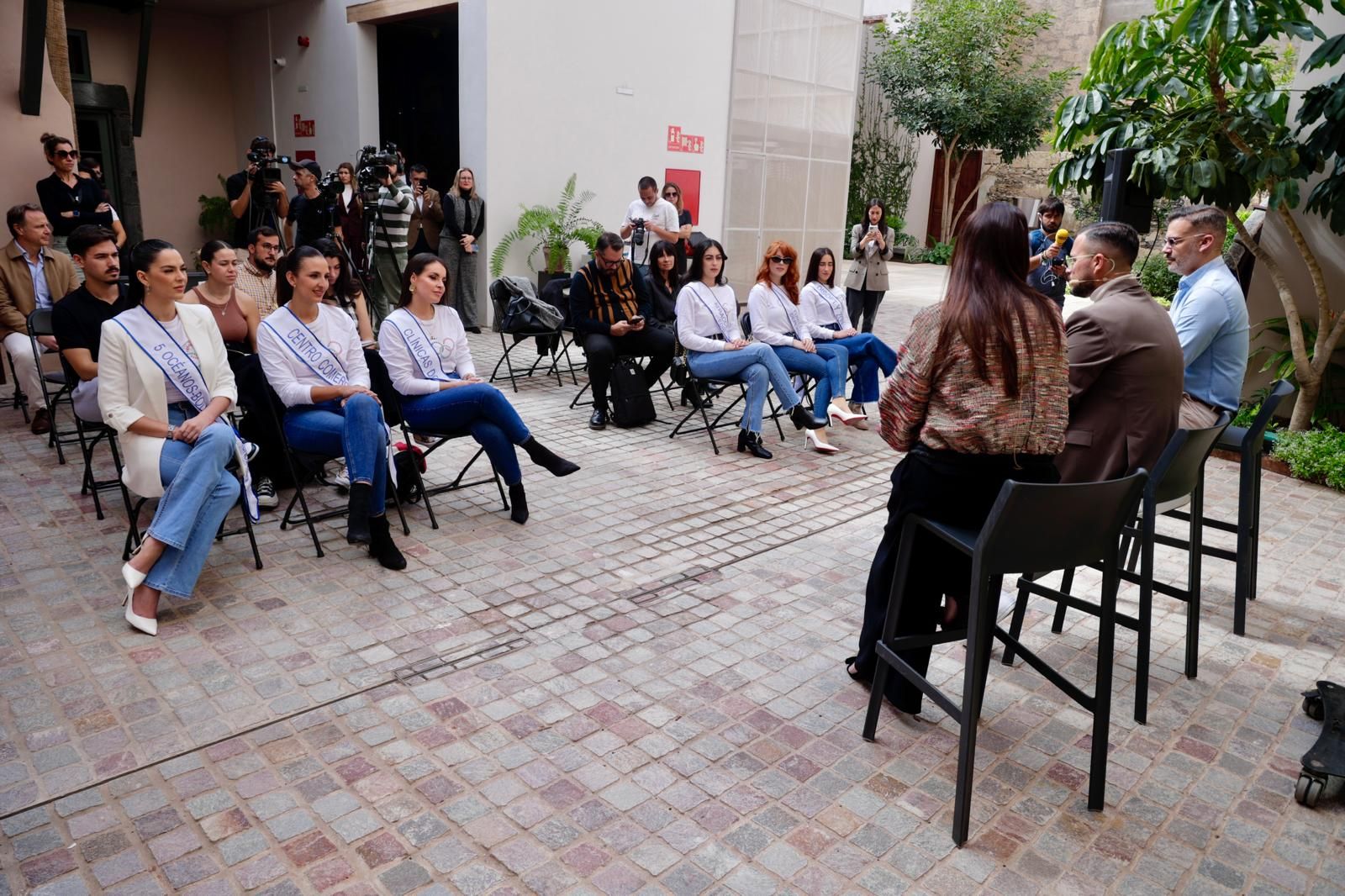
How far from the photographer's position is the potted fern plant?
36.7 ft

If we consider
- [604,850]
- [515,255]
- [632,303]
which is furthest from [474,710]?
[515,255]

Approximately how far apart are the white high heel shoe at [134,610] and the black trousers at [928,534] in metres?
2.83

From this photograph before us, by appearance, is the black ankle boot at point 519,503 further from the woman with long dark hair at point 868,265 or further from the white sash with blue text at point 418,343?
the woman with long dark hair at point 868,265

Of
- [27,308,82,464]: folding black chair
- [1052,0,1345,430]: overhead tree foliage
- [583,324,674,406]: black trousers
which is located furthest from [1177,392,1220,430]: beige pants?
[27,308,82,464]: folding black chair

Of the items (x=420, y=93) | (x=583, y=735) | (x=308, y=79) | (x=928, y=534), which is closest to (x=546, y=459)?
(x=583, y=735)

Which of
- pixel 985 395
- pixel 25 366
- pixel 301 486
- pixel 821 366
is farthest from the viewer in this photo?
pixel 821 366

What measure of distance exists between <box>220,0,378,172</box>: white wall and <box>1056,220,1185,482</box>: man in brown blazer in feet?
34.8

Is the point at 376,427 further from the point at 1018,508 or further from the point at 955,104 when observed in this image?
the point at 955,104

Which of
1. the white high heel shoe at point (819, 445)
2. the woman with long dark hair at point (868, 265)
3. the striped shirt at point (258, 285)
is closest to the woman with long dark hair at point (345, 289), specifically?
the striped shirt at point (258, 285)

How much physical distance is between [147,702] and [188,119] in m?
13.4

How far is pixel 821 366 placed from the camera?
283 inches

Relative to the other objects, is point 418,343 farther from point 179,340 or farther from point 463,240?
point 463,240

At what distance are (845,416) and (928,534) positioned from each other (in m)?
4.49

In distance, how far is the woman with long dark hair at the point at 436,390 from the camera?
5.11 metres
